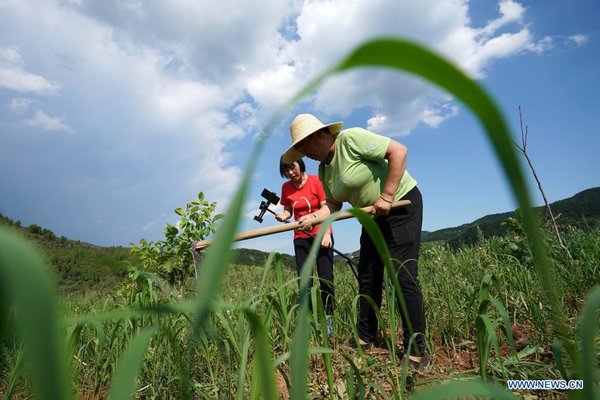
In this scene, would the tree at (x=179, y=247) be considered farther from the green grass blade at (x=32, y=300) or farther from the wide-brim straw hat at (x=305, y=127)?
the green grass blade at (x=32, y=300)

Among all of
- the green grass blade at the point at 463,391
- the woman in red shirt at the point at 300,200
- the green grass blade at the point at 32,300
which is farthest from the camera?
the woman in red shirt at the point at 300,200

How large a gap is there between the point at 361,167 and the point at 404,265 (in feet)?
2.31

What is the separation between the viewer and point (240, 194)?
368 millimetres

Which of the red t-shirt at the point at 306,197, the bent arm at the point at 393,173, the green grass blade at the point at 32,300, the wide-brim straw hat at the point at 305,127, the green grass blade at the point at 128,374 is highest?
the wide-brim straw hat at the point at 305,127

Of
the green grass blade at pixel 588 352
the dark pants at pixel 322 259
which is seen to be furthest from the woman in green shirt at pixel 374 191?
the green grass blade at pixel 588 352

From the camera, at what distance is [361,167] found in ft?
8.36

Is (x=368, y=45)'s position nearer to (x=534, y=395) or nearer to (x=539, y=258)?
(x=539, y=258)

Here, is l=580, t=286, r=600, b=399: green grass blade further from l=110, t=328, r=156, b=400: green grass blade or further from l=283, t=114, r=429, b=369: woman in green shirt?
l=283, t=114, r=429, b=369: woman in green shirt

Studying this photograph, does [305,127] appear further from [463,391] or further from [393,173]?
[463,391]

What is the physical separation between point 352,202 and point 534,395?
1.55 metres

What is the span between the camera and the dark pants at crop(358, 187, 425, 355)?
2.36 metres

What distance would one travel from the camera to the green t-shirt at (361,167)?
8.08 feet

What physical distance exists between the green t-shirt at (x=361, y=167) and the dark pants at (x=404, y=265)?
16 cm

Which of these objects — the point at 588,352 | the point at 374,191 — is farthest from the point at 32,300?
the point at 374,191
